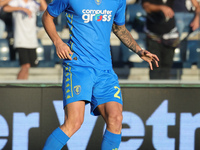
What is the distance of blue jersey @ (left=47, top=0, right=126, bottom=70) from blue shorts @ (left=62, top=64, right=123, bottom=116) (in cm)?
6

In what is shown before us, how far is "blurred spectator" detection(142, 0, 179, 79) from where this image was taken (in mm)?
5242

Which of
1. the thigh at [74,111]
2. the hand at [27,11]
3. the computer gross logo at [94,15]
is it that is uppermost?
the computer gross logo at [94,15]

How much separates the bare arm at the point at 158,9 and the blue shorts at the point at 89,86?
1.82 meters

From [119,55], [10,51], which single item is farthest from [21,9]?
[119,55]

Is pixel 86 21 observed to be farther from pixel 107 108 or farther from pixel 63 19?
pixel 63 19

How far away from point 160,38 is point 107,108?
6.35ft

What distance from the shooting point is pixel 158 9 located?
5.32 m

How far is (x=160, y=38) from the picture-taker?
17.3 ft

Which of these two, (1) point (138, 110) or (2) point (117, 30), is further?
(1) point (138, 110)

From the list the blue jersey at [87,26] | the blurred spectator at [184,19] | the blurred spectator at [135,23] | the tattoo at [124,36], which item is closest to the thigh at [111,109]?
the blue jersey at [87,26]

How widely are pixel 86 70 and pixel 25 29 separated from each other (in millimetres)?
1799

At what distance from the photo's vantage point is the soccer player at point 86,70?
11.7 feet

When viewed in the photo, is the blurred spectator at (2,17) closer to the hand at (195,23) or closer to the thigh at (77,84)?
the thigh at (77,84)

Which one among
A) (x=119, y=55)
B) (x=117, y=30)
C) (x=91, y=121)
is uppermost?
(x=117, y=30)
